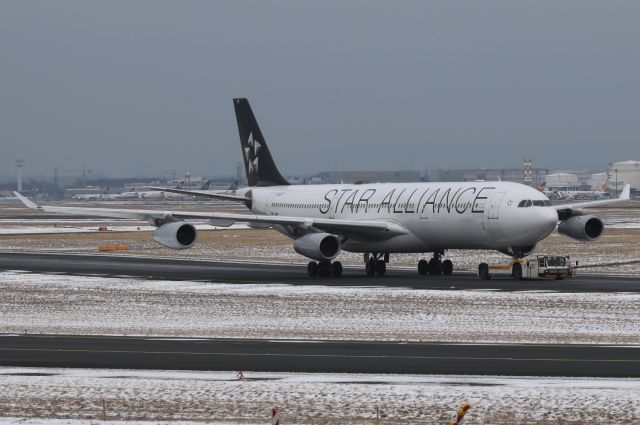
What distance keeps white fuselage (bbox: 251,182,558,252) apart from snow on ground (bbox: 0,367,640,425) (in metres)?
28.2

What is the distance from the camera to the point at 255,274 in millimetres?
57750

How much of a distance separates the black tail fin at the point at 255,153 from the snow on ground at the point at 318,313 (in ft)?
59.9

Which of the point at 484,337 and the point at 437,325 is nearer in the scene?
the point at 484,337

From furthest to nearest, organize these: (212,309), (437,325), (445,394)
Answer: (212,309) < (437,325) < (445,394)

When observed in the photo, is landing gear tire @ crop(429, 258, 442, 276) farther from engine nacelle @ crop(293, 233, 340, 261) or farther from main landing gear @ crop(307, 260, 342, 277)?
engine nacelle @ crop(293, 233, 340, 261)

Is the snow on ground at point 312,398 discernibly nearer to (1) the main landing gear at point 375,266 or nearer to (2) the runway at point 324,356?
(2) the runway at point 324,356

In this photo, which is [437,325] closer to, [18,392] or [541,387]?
[541,387]

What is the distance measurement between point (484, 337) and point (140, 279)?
2560 centimetres

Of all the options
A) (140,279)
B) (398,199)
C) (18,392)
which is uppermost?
(398,199)

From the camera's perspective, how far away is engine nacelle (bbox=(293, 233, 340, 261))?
A: 5341 centimetres

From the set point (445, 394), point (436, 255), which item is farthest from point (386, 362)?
point (436, 255)

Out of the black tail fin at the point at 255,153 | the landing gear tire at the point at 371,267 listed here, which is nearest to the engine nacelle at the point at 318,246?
the landing gear tire at the point at 371,267

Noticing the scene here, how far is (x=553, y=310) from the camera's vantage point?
126 feet

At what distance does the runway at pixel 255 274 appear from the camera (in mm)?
48625
